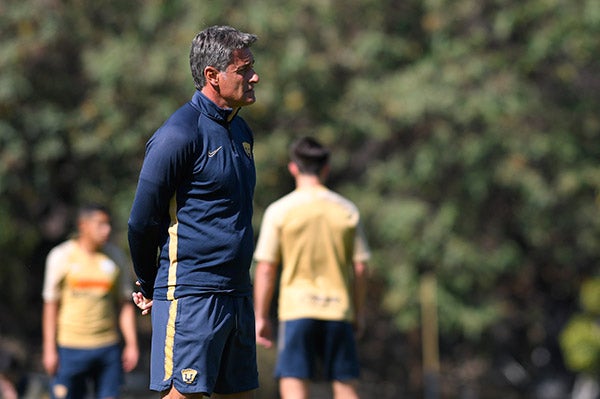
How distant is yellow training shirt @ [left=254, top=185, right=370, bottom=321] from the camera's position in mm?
8344

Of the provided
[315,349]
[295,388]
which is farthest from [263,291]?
[295,388]

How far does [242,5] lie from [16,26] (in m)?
3.19

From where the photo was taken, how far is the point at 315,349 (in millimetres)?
8578

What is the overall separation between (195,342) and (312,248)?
3.34 metres

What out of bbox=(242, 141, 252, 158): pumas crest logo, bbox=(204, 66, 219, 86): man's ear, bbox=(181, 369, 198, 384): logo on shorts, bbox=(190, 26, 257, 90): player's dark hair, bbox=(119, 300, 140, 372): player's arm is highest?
bbox=(190, 26, 257, 90): player's dark hair

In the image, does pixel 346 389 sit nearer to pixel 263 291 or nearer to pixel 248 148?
pixel 263 291

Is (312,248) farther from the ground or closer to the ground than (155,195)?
closer to the ground

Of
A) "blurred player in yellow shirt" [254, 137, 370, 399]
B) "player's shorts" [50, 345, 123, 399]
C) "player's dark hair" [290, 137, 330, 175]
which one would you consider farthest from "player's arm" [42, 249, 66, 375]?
"player's dark hair" [290, 137, 330, 175]

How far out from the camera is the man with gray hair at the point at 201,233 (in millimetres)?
5082

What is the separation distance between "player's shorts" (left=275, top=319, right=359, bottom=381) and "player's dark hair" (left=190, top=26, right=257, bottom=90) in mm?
3605

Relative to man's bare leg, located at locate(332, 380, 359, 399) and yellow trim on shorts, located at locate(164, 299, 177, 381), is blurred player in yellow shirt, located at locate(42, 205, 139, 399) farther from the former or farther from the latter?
yellow trim on shorts, located at locate(164, 299, 177, 381)

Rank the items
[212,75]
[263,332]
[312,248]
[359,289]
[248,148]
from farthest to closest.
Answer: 1. [359,289]
2. [312,248]
3. [263,332]
4. [248,148]
5. [212,75]

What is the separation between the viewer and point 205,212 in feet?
16.9

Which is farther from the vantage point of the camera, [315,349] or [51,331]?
[51,331]
